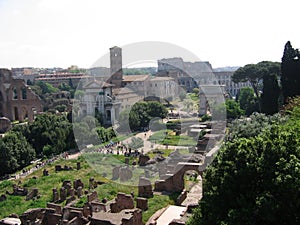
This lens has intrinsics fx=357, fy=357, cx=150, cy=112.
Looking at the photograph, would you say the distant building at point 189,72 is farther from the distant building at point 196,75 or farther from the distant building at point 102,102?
the distant building at point 102,102

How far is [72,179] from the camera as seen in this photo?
26.3 meters

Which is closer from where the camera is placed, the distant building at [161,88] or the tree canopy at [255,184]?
the tree canopy at [255,184]

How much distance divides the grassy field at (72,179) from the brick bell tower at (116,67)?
29740 mm

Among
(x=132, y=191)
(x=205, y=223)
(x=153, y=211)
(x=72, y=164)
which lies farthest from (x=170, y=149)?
(x=205, y=223)

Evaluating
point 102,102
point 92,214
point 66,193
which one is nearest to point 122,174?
point 66,193

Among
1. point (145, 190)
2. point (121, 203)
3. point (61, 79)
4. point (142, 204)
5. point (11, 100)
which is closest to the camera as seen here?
point (121, 203)

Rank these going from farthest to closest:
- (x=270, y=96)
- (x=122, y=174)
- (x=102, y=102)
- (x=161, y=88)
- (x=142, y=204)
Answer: (x=161, y=88), (x=102, y=102), (x=270, y=96), (x=122, y=174), (x=142, y=204)

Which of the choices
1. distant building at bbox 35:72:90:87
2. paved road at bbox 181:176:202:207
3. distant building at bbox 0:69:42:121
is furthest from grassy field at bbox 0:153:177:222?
distant building at bbox 35:72:90:87

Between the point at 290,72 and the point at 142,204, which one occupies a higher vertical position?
the point at 290,72

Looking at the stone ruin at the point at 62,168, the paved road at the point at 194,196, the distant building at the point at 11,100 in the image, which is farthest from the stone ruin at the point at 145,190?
the distant building at the point at 11,100

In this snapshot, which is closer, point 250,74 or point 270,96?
point 270,96

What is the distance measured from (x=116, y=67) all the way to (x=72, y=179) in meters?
38.5

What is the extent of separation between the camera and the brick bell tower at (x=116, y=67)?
198 feet

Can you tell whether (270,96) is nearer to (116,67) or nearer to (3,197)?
(3,197)
